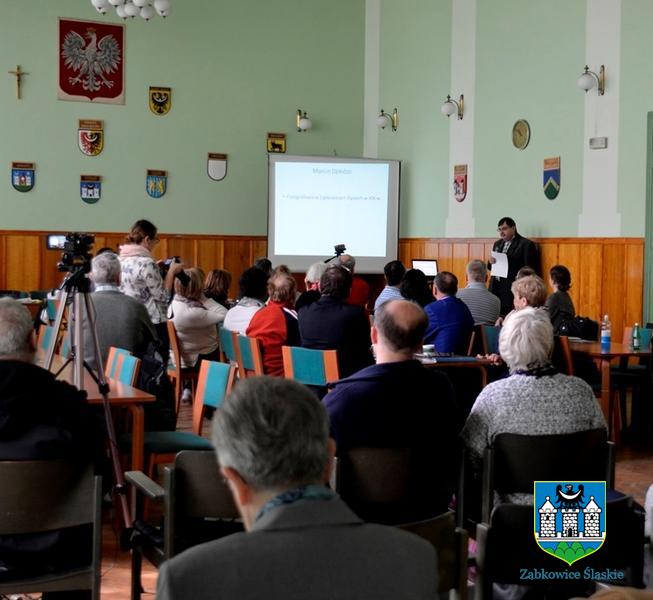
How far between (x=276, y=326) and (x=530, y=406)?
352cm

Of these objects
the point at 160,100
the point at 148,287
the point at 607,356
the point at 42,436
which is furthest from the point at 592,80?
the point at 42,436

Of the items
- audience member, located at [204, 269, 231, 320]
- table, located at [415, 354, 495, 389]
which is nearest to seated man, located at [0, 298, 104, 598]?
table, located at [415, 354, 495, 389]

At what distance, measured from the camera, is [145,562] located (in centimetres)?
481

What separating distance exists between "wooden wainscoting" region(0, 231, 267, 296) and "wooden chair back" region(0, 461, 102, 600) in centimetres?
1114

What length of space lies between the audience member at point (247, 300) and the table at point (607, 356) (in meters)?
2.60

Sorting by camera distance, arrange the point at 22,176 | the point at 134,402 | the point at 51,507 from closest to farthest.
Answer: the point at 51,507 → the point at 134,402 → the point at 22,176

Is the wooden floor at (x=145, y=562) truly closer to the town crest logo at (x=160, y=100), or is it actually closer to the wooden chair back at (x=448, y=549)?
the wooden chair back at (x=448, y=549)

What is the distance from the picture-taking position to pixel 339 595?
162 centimetres

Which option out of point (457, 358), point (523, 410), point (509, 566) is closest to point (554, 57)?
point (457, 358)

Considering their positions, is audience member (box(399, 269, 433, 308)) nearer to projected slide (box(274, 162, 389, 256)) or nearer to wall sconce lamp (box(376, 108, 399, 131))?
projected slide (box(274, 162, 389, 256))

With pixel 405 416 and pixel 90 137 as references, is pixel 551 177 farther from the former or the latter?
pixel 405 416

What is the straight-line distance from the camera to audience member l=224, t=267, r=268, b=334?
313 inches

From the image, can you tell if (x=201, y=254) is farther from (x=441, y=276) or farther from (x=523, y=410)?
(x=523, y=410)

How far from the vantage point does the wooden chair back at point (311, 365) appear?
609 centimetres
